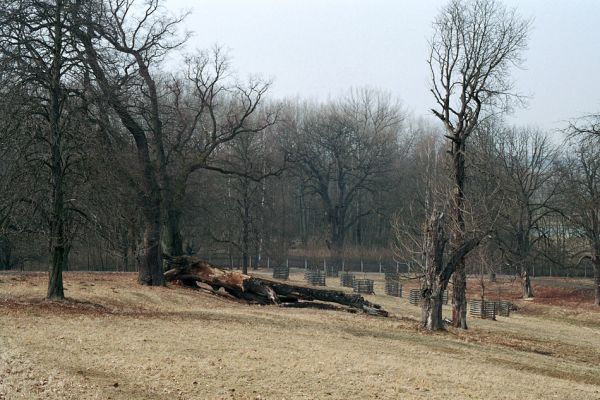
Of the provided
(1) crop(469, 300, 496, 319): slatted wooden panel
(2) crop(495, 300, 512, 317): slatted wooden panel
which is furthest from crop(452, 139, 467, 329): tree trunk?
(2) crop(495, 300, 512, 317): slatted wooden panel

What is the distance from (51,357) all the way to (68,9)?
10.3 metres

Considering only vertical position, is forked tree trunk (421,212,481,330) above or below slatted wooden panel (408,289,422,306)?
above

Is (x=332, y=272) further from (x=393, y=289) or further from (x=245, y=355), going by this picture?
(x=245, y=355)

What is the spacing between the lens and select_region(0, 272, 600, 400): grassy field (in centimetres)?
1032

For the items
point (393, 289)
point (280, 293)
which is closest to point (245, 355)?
point (280, 293)

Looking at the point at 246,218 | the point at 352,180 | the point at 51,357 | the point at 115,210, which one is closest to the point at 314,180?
the point at 352,180

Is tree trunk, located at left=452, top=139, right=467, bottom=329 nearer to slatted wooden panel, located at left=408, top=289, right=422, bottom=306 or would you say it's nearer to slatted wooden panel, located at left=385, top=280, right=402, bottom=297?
slatted wooden panel, located at left=408, top=289, right=422, bottom=306

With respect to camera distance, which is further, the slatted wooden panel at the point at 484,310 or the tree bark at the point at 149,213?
the slatted wooden panel at the point at 484,310

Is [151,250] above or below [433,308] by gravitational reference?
above

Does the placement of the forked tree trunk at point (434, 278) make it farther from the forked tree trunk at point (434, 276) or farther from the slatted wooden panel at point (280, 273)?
the slatted wooden panel at point (280, 273)

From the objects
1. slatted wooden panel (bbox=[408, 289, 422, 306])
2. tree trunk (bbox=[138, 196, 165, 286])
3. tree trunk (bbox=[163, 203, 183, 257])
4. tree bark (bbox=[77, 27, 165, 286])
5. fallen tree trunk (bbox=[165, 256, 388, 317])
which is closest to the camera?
fallen tree trunk (bbox=[165, 256, 388, 317])

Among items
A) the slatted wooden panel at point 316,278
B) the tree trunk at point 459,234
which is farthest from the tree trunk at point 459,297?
the slatted wooden panel at point 316,278

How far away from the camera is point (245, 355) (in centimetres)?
1270

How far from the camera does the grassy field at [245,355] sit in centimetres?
1032
